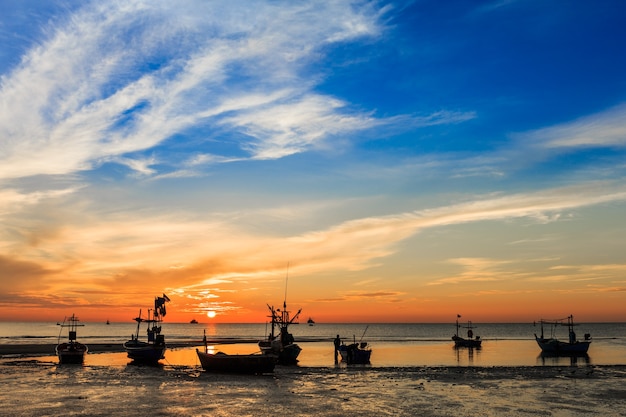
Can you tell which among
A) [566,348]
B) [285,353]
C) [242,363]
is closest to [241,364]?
[242,363]

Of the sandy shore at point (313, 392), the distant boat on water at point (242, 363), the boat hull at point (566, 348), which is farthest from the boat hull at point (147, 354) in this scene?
the boat hull at point (566, 348)

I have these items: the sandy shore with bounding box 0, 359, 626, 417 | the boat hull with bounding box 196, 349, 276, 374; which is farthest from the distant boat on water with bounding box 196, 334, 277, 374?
the sandy shore with bounding box 0, 359, 626, 417

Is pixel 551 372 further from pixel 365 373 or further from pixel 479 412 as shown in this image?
pixel 479 412

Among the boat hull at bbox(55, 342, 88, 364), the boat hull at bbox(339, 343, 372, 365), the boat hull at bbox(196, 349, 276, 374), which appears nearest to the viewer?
the boat hull at bbox(196, 349, 276, 374)

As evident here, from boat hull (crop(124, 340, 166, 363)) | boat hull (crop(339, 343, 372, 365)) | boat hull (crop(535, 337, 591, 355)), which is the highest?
boat hull (crop(124, 340, 166, 363))

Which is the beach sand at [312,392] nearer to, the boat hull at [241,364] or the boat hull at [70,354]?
the boat hull at [241,364]

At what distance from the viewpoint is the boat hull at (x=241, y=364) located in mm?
47656

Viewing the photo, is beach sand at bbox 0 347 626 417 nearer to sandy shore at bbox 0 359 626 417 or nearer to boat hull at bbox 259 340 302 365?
sandy shore at bbox 0 359 626 417

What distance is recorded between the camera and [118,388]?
3756 cm

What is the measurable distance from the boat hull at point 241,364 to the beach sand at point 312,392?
1263 millimetres

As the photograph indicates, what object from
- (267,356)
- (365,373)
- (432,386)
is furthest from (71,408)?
(365,373)

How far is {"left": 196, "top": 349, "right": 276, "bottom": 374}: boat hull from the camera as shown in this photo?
1876 inches

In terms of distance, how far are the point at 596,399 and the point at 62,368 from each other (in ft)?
150

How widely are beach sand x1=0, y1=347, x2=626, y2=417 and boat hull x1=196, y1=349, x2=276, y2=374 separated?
49.7 inches
